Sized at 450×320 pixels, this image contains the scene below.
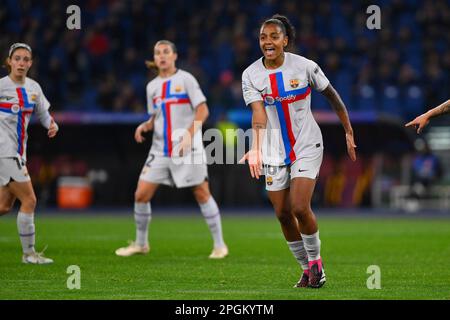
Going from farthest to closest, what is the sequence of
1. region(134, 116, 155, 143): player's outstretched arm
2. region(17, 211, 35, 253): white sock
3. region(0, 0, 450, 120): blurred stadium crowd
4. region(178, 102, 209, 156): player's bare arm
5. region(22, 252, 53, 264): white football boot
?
region(0, 0, 450, 120): blurred stadium crowd, region(134, 116, 155, 143): player's outstretched arm, region(178, 102, 209, 156): player's bare arm, region(17, 211, 35, 253): white sock, region(22, 252, 53, 264): white football boot

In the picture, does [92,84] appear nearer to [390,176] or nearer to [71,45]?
[71,45]

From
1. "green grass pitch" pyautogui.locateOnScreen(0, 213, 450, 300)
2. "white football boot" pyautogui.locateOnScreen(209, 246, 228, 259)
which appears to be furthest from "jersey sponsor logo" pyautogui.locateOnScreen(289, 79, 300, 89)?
"white football boot" pyautogui.locateOnScreen(209, 246, 228, 259)

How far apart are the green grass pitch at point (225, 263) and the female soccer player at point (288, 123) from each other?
1.86ft

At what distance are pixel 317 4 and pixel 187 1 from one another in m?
3.87

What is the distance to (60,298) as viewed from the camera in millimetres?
7770

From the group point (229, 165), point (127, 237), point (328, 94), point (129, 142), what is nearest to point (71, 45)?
point (129, 142)

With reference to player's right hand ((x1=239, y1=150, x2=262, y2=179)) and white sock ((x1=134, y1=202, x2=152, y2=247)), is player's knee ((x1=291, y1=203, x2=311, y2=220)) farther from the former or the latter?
white sock ((x1=134, y1=202, x2=152, y2=247))

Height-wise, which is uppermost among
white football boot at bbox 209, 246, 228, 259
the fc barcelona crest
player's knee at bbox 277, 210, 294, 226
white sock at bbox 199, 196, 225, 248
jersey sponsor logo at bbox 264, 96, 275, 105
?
the fc barcelona crest

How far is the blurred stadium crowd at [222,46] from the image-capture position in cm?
2612

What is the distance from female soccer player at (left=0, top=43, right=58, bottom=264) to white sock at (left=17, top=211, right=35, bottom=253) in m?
0.01

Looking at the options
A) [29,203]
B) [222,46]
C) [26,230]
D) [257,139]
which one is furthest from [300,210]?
[222,46]

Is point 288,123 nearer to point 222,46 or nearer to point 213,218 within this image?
point 213,218

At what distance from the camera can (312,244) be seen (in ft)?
28.8

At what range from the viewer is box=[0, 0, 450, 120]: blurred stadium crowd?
26125mm
